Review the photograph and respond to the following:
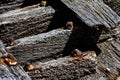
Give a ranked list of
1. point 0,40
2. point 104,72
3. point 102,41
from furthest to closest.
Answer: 1. point 102,41
2. point 104,72
3. point 0,40

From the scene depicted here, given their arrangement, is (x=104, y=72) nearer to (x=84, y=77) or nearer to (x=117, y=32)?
(x=84, y=77)

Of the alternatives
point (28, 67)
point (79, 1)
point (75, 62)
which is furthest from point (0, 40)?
point (79, 1)

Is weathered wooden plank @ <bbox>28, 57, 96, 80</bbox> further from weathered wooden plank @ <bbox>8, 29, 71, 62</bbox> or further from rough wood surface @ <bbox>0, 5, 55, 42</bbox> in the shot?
rough wood surface @ <bbox>0, 5, 55, 42</bbox>

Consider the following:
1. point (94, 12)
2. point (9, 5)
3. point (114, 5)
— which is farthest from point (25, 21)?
point (114, 5)

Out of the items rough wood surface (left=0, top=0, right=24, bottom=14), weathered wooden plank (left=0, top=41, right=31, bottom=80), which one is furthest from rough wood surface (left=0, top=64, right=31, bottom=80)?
rough wood surface (left=0, top=0, right=24, bottom=14)

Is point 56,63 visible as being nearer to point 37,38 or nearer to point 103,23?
point 37,38

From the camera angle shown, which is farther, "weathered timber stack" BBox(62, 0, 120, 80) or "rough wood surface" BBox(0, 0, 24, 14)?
"rough wood surface" BBox(0, 0, 24, 14)

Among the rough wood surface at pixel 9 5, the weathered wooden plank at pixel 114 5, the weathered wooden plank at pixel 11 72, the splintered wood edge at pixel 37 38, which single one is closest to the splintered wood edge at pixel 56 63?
the splintered wood edge at pixel 37 38
